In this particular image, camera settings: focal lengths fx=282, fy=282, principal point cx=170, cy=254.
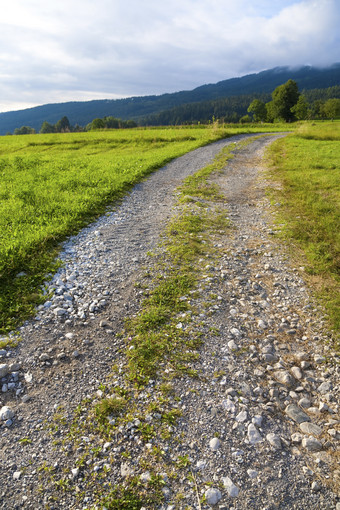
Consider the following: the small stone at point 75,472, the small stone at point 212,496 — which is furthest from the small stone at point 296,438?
the small stone at point 75,472

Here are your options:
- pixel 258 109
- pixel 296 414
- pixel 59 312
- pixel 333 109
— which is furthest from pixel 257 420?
pixel 333 109

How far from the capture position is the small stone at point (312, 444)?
3886mm

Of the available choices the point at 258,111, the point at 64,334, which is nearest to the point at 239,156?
the point at 64,334

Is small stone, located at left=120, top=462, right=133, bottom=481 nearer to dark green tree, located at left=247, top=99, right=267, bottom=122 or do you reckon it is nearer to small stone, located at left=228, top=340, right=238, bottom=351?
small stone, located at left=228, top=340, right=238, bottom=351

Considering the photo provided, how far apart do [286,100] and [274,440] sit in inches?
4365

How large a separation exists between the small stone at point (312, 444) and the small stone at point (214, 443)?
1.19m

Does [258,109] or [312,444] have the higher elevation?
[258,109]

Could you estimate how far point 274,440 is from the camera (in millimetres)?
3992

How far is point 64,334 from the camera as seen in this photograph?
19.6 feet

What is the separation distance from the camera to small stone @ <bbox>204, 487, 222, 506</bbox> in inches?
132

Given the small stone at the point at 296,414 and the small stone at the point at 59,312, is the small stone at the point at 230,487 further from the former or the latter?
the small stone at the point at 59,312

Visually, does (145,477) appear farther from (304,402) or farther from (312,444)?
(304,402)

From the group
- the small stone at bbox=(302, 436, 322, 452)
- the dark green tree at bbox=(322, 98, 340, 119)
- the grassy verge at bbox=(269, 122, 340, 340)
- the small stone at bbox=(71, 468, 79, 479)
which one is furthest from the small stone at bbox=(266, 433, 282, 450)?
the dark green tree at bbox=(322, 98, 340, 119)

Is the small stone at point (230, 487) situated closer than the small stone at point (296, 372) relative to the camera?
Yes
